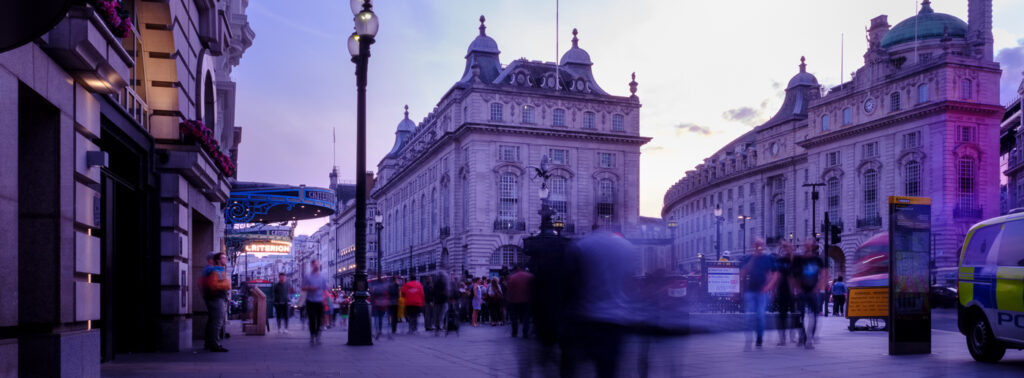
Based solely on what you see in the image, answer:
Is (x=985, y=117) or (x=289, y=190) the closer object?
(x=289, y=190)

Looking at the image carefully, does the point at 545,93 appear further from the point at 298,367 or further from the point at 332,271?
the point at 332,271

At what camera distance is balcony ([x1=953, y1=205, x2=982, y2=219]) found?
6981 centimetres

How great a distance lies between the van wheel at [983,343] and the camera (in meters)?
12.6

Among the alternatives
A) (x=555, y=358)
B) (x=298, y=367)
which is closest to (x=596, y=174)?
(x=298, y=367)

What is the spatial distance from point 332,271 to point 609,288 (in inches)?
7130

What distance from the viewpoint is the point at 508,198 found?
271ft

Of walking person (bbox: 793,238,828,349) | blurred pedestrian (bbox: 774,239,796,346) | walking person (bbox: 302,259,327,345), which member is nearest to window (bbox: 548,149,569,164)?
walking person (bbox: 302,259,327,345)

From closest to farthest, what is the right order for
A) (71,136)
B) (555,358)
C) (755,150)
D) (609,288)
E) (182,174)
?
(609,288)
(555,358)
(71,136)
(182,174)
(755,150)

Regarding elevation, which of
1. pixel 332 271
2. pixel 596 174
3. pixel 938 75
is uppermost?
pixel 938 75

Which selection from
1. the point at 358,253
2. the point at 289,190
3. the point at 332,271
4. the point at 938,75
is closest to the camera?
the point at 358,253

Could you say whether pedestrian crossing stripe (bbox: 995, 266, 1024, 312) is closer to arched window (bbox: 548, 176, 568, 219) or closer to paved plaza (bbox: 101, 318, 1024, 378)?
paved plaza (bbox: 101, 318, 1024, 378)

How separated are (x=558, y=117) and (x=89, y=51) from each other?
251 feet

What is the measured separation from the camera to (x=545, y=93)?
83.5m

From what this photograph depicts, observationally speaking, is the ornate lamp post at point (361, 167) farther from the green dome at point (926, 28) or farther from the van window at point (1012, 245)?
the green dome at point (926, 28)
